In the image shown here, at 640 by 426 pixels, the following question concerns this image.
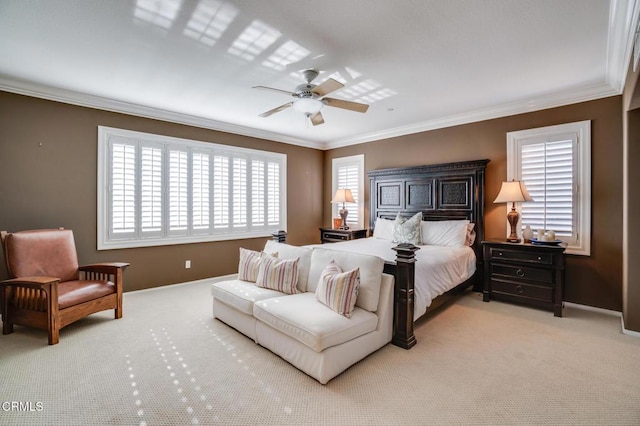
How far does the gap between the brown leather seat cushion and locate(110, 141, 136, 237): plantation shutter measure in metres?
1.06

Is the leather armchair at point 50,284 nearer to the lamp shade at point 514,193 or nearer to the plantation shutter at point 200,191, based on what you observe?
the plantation shutter at point 200,191

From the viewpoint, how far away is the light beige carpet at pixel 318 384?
193 centimetres

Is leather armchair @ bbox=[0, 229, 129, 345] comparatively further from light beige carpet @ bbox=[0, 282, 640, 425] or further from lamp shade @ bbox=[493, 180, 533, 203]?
lamp shade @ bbox=[493, 180, 533, 203]

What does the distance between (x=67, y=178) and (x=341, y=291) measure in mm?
3978

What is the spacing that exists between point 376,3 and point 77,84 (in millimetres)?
3672

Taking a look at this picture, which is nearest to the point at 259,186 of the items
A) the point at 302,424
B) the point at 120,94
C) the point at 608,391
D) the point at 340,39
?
the point at 120,94

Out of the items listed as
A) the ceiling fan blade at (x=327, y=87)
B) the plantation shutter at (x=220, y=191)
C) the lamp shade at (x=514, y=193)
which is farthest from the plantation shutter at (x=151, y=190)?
the lamp shade at (x=514, y=193)

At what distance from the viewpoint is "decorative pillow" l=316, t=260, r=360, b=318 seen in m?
2.54

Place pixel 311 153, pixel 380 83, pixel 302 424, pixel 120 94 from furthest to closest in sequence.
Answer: pixel 311 153
pixel 120 94
pixel 380 83
pixel 302 424

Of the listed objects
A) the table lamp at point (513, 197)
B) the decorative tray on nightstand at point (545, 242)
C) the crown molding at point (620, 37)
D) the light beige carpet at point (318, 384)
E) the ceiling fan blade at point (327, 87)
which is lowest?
the light beige carpet at point (318, 384)

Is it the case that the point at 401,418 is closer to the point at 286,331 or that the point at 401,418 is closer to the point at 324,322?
the point at 324,322

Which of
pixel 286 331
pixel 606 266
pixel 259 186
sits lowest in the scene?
pixel 286 331

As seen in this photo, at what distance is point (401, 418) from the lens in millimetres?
1904
